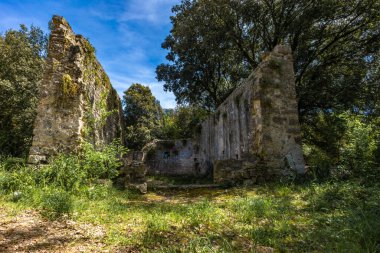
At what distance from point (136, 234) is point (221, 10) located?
12785 millimetres

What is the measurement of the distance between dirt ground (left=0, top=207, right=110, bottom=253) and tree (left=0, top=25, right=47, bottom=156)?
30.1ft

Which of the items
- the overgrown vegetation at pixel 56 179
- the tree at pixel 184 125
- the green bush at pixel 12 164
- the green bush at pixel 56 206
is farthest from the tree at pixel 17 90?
the tree at pixel 184 125

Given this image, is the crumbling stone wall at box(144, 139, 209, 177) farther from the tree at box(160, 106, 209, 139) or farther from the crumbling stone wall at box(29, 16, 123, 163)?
the crumbling stone wall at box(29, 16, 123, 163)

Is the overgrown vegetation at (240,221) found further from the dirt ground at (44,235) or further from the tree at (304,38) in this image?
the tree at (304,38)

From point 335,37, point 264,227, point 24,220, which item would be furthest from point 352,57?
point 24,220

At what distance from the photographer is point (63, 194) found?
13.1 ft

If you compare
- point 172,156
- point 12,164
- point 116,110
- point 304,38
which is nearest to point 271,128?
point 116,110

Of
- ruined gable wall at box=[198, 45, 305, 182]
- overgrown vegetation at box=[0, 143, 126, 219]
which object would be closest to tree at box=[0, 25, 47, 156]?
overgrown vegetation at box=[0, 143, 126, 219]

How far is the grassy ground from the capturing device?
246cm

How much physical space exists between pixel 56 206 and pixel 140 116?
19756 millimetres

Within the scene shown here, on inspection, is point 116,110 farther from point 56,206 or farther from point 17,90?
point 17,90

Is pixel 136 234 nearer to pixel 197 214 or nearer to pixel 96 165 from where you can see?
pixel 197 214

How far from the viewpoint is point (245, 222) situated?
3.34 metres

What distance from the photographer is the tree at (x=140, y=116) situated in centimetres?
2161
